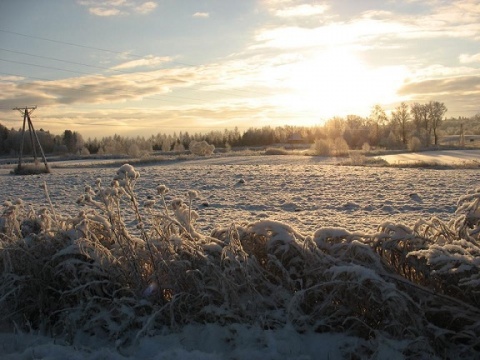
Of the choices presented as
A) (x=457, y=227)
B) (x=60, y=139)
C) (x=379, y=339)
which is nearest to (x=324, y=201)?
(x=457, y=227)

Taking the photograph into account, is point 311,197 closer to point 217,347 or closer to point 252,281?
A: point 252,281

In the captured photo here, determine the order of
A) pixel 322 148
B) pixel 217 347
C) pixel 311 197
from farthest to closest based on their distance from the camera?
1. pixel 322 148
2. pixel 311 197
3. pixel 217 347

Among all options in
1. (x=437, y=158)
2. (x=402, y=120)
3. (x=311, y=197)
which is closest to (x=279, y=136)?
(x=402, y=120)

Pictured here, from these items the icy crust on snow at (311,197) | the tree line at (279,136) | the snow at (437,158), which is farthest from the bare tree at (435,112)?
the icy crust on snow at (311,197)

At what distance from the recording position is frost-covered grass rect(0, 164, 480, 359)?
3404 mm

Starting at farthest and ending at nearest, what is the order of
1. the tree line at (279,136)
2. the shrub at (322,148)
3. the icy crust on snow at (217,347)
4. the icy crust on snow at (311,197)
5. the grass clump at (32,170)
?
the tree line at (279,136)
the shrub at (322,148)
the grass clump at (32,170)
the icy crust on snow at (311,197)
the icy crust on snow at (217,347)

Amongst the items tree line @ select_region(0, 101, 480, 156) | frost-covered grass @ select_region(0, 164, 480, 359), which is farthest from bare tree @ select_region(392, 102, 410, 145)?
frost-covered grass @ select_region(0, 164, 480, 359)

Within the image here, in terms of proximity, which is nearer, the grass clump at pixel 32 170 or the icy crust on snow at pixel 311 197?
the icy crust on snow at pixel 311 197

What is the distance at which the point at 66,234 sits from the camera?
188 inches

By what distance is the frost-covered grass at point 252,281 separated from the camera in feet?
11.2

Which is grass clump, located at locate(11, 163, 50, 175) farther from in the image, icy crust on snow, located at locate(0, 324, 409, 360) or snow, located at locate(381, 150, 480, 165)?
icy crust on snow, located at locate(0, 324, 409, 360)

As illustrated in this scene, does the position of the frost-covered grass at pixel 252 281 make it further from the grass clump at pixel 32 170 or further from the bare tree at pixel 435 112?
the bare tree at pixel 435 112

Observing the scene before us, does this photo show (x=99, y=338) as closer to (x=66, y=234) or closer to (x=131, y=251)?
(x=131, y=251)

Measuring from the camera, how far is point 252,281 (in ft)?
13.1
